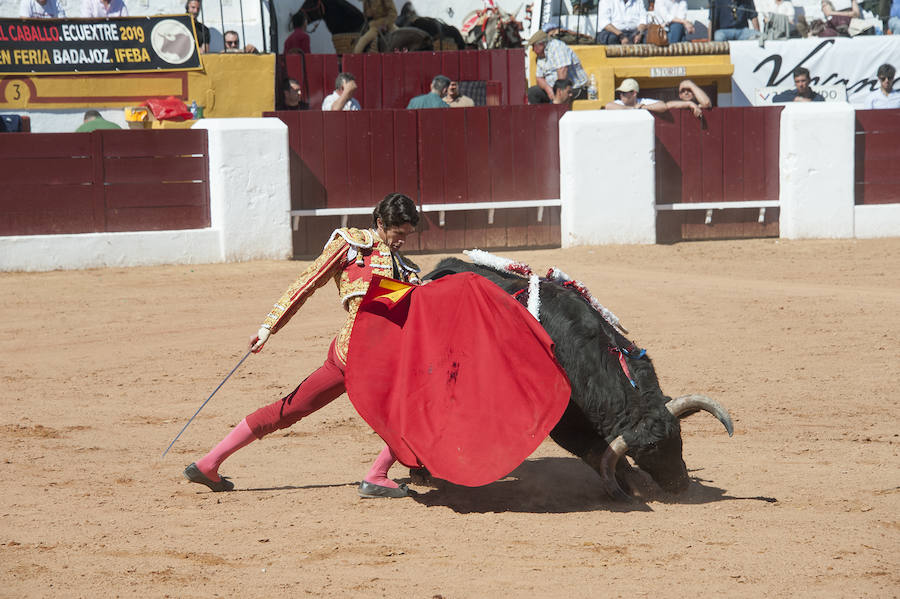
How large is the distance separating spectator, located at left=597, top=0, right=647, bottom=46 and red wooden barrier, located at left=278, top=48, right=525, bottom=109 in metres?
0.97

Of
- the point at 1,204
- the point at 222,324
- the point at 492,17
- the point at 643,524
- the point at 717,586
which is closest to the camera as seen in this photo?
the point at 717,586

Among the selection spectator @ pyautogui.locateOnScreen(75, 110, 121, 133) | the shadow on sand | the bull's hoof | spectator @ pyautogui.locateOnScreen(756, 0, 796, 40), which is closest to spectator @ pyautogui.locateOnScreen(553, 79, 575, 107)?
spectator @ pyautogui.locateOnScreen(756, 0, 796, 40)

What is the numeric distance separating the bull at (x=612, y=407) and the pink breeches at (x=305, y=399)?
0.70 m

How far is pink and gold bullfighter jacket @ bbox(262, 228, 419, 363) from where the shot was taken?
3.66m

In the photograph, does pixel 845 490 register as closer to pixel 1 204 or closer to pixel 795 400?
pixel 795 400

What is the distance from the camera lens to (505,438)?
3541 mm

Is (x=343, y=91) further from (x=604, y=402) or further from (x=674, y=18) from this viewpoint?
(x=604, y=402)

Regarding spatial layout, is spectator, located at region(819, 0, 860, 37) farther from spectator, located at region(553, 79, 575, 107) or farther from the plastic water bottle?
spectator, located at region(553, 79, 575, 107)

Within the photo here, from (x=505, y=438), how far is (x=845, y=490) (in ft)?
3.80

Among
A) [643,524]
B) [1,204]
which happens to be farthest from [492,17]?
[643,524]

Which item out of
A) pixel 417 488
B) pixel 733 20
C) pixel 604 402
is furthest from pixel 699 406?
pixel 733 20

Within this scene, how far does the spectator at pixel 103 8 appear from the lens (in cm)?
1077

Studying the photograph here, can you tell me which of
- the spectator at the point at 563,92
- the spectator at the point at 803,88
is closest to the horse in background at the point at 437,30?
the spectator at the point at 563,92

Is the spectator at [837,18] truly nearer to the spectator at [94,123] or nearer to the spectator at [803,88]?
the spectator at [803,88]
